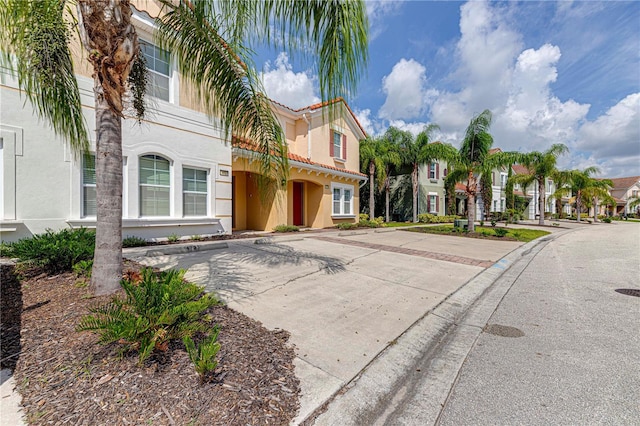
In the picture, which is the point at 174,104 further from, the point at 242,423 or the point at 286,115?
the point at 242,423

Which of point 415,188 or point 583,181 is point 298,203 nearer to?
point 415,188

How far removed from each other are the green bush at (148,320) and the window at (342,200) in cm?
1398

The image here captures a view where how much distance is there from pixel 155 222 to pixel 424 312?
27.3 ft

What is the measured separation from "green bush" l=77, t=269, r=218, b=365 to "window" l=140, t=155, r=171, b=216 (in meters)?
6.78

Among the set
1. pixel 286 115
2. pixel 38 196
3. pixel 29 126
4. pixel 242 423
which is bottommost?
pixel 242 423

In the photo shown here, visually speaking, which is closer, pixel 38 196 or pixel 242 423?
pixel 242 423

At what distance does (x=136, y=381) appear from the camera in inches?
85.0

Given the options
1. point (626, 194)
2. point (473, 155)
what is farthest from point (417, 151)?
point (626, 194)

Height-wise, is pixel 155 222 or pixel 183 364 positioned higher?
pixel 155 222

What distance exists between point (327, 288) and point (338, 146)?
45.3 ft

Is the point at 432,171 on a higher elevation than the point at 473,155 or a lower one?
higher

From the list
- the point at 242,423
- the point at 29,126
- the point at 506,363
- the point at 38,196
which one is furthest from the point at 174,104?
the point at 506,363

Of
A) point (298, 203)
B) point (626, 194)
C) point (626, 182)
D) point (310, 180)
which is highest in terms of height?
point (626, 182)

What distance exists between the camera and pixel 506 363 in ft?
10.3
